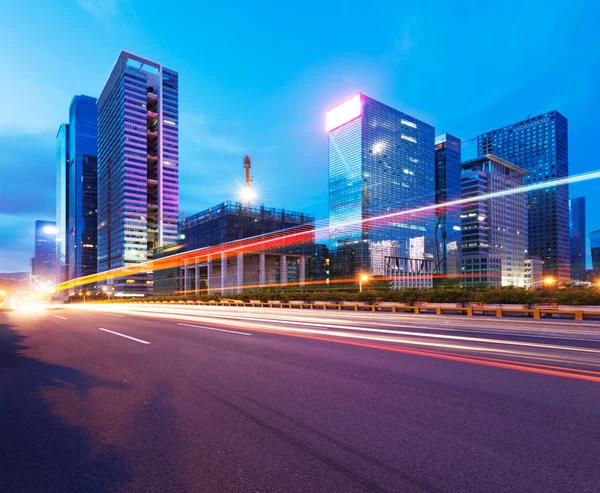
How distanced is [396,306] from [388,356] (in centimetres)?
2156

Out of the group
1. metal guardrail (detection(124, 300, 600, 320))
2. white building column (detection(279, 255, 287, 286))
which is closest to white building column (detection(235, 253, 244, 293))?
white building column (detection(279, 255, 287, 286))

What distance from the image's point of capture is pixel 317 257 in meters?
112

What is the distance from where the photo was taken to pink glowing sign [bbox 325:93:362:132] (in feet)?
319

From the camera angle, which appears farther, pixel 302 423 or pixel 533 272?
pixel 533 272

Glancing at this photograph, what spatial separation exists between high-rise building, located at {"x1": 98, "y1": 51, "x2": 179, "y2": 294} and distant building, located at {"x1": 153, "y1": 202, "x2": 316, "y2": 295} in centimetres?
6764

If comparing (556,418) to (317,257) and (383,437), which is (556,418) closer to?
(383,437)

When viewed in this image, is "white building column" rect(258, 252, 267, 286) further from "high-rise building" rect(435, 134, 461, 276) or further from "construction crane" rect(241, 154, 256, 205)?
"high-rise building" rect(435, 134, 461, 276)

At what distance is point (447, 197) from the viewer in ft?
569

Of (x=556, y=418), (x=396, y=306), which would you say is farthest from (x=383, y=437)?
(x=396, y=306)

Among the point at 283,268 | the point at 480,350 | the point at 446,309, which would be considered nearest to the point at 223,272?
the point at 283,268

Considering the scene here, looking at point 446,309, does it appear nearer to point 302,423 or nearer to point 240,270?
point 302,423

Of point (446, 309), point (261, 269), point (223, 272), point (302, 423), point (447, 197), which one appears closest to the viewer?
point (302, 423)

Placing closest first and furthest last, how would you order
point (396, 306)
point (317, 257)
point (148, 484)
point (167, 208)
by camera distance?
1. point (148, 484)
2. point (396, 306)
3. point (317, 257)
4. point (167, 208)

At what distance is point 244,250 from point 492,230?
120778mm
